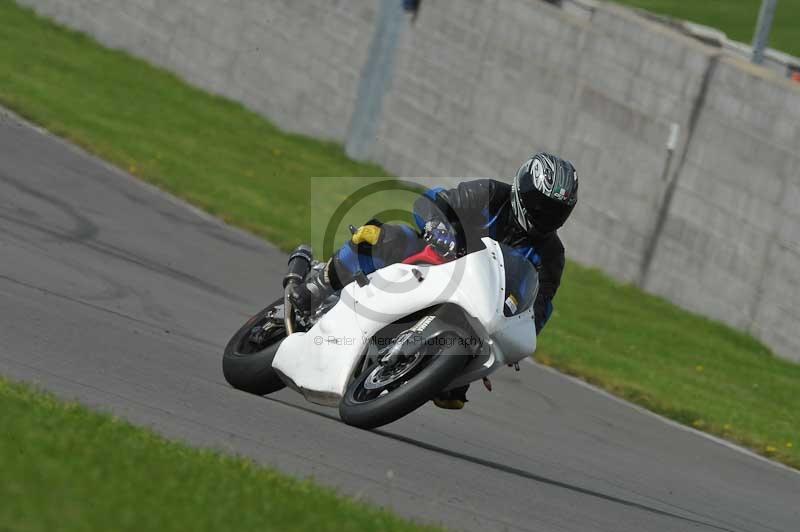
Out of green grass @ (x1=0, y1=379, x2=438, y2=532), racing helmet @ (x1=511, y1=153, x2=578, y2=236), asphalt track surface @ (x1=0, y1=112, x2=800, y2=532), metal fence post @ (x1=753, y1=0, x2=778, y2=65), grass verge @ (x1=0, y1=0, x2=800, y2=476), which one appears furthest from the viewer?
metal fence post @ (x1=753, y1=0, x2=778, y2=65)

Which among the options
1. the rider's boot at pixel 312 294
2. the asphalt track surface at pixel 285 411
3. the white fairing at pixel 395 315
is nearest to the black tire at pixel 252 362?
the asphalt track surface at pixel 285 411

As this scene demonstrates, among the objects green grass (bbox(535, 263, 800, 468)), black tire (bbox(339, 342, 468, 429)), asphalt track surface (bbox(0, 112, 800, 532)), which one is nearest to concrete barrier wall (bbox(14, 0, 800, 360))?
green grass (bbox(535, 263, 800, 468))

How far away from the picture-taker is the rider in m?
7.49

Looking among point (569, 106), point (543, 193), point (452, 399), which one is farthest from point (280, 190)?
point (543, 193)

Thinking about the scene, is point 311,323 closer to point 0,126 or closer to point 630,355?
point 630,355

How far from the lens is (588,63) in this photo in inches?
754

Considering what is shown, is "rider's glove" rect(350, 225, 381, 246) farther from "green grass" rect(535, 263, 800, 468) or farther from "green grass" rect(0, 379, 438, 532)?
"green grass" rect(535, 263, 800, 468)

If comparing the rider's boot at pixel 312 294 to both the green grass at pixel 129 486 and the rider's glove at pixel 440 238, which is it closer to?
the rider's glove at pixel 440 238

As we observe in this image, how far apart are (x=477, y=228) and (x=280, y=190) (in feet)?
36.9

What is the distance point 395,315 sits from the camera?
7.27 m

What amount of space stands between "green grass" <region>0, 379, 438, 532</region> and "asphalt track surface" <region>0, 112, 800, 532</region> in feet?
1.47

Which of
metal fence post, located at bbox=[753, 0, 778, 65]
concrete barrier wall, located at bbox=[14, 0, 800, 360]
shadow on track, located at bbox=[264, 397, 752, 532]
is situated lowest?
shadow on track, located at bbox=[264, 397, 752, 532]

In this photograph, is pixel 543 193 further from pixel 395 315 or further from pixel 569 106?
pixel 569 106

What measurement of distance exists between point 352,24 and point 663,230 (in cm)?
702
